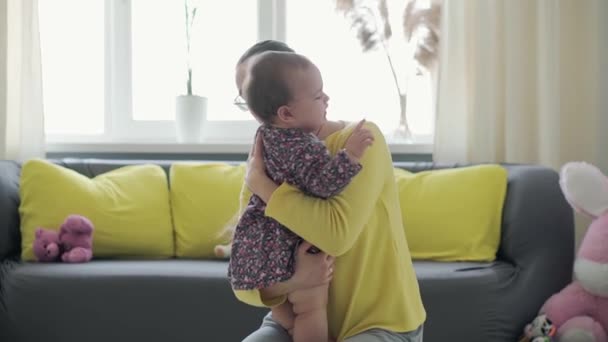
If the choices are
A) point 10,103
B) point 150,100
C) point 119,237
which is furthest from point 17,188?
point 150,100

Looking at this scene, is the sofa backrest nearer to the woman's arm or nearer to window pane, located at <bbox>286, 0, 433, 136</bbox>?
window pane, located at <bbox>286, 0, 433, 136</bbox>

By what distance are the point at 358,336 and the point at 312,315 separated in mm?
86

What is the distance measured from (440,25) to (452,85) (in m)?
0.29

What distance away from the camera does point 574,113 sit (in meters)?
3.10

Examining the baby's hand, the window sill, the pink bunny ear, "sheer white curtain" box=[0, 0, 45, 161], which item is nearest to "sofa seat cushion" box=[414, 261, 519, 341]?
the pink bunny ear

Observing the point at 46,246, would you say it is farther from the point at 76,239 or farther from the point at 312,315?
the point at 312,315

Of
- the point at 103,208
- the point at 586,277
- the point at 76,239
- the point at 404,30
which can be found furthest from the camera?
the point at 404,30

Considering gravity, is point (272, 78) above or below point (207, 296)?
above

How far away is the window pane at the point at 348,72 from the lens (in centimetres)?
349

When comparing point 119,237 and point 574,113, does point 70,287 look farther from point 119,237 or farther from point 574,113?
point 574,113

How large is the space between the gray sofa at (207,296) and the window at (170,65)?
114cm

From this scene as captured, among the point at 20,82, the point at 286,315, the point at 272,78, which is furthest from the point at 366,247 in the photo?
the point at 20,82

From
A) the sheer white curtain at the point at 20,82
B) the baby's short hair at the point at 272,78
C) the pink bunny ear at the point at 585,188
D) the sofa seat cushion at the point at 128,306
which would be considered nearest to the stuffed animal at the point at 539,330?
the pink bunny ear at the point at 585,188

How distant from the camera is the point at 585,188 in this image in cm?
242
